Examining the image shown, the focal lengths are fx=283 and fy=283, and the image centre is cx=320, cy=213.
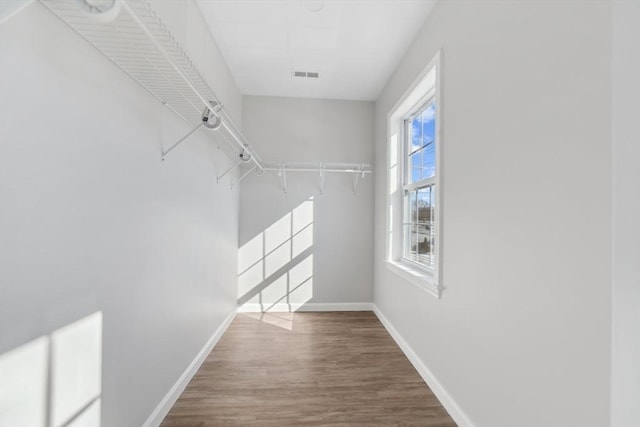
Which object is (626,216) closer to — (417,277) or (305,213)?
(417,277)

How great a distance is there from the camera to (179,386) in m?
1.87

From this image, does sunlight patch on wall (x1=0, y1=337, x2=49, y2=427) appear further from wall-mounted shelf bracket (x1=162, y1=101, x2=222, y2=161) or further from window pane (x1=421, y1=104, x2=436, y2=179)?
window pane (x1=421, y1=104, x2=436, y2=179)

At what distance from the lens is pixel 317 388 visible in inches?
77.7

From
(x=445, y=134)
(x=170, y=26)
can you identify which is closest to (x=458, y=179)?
(x=445, y=134)

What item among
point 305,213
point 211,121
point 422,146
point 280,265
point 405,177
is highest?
point 422,146

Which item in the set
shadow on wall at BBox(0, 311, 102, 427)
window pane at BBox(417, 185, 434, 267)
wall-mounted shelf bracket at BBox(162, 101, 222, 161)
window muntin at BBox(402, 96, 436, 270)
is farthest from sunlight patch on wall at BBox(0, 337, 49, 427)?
window pane at BBox(417, 185, 434, 267)

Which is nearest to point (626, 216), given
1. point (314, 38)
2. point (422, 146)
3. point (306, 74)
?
point (422, 146)

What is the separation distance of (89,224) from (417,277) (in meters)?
2.04

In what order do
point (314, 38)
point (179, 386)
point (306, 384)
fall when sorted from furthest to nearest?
point (314, 38)
point (306, 384)
point (179, 386)

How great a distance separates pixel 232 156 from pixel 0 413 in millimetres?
2537

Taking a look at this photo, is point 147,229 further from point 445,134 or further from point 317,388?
point 445,134

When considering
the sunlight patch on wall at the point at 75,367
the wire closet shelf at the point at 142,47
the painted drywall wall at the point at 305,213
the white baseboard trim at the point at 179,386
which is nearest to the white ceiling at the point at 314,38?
the painted drywall wall at the point at 305,213

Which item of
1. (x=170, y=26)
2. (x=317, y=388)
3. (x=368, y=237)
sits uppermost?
(x=170, y=26)

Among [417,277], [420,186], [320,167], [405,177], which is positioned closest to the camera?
[417,277]
